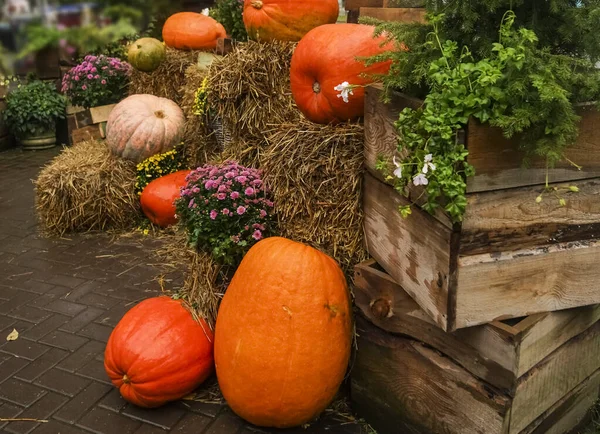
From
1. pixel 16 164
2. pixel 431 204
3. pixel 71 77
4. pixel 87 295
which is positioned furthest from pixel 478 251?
pixel 16 164

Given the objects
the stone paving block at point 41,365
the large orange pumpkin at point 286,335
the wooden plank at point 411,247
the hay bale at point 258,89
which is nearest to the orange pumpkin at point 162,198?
the hay bale at point 258,89

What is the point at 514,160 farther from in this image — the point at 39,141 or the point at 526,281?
the point at 39,141

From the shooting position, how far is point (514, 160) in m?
1.76

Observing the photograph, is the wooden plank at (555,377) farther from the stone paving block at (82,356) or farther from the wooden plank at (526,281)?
the stone paving block at (82,356)

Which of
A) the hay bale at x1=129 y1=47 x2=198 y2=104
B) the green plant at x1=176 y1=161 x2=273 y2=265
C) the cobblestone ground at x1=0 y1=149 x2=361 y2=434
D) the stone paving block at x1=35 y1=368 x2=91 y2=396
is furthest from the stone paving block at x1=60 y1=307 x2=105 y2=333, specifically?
the hay bale at x1=129 y1=47 x2=198 y2=104

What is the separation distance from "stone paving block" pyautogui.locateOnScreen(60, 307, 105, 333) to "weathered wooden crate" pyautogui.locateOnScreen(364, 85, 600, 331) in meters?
2.27

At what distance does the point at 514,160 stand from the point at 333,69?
1.09 meters

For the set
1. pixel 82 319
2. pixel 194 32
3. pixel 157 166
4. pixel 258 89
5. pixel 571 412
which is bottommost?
pixel 82 319

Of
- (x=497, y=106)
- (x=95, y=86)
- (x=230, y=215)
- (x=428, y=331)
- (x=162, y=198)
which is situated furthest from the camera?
(x=95, y=86)

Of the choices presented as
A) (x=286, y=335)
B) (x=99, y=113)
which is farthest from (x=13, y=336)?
(x=99, y=113)

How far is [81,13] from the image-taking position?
6316 mm

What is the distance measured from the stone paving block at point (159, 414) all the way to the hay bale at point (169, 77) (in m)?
3.60

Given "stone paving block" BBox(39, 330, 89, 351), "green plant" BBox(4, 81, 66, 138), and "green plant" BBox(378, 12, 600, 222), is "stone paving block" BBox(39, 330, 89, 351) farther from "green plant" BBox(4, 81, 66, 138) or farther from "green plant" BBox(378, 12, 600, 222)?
"green plant" BBox(4, 81, 66, 138)

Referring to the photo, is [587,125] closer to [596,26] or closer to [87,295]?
[596,26]
